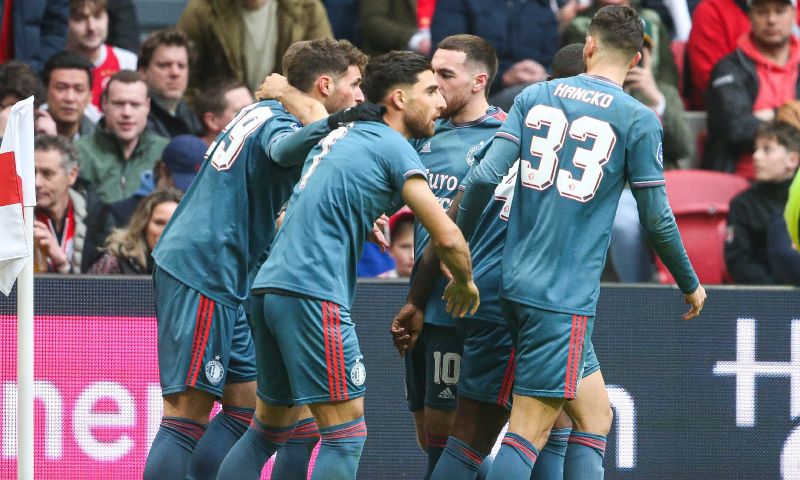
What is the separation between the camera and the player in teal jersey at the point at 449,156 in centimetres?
652

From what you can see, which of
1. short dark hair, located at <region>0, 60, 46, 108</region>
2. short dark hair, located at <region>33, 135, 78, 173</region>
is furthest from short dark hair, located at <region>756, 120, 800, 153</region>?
short dark hair, located at <region>0, 60, 46, 108</region>

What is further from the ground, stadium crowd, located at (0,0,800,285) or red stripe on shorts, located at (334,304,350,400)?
stadium crowd, located at (0,0,800,285)

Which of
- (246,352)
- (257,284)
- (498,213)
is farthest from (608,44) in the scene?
(246,352)

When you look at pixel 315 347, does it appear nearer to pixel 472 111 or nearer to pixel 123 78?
pixel 472 111

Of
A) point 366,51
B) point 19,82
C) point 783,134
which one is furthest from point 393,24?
point 783,134

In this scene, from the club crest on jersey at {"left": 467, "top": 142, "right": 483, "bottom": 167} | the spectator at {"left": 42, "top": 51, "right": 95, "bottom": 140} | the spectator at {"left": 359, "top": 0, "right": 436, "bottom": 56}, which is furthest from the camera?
the spectator at {"left": 359, "top": 0, "right": 436, "bottom": 56}

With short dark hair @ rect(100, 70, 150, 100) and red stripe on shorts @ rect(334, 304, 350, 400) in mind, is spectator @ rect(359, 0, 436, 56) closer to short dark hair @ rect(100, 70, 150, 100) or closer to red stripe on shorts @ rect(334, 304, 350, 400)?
short dark hair @ rect(100, 70, 150, 100)

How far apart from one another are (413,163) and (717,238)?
450cm

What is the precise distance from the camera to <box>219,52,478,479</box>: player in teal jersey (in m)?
5.64

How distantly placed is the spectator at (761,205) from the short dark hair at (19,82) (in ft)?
15.5

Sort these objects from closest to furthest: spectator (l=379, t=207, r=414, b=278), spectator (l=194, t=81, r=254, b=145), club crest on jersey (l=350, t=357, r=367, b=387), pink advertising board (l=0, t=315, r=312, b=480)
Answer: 1. club crest on jersey (l=350, t=357, r=367, b=387)
2. pink advertising board (l=0, t=315, r=312, b=480)
3. spectator (l=379, t=207, r=414, b=278)
4. spectator (l=194, t=81, r=254, b=145)

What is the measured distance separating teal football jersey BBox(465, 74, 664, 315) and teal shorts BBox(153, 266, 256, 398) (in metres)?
1.32

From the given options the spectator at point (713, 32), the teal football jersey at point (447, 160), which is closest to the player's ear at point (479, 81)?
the teal football jersey at point (447, 160)

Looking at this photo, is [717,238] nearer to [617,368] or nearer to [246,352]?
[617,368]
